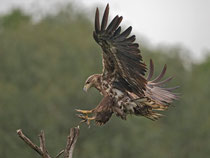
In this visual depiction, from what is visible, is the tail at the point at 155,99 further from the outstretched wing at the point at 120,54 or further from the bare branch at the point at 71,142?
the bare branch at the point at 71,142

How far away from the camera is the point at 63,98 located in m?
32.9

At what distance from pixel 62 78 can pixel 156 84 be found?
935 inches

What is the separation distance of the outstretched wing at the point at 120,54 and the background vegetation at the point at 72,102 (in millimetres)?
16793

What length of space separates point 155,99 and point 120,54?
1461 millimetres

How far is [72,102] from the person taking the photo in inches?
1297

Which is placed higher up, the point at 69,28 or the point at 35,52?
the point at 69,28

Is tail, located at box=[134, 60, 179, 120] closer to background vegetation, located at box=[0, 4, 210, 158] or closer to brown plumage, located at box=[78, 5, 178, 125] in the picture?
brown plumage, located at box=[78, 5, 178, 125]

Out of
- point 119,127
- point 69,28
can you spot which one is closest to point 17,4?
point 69,28

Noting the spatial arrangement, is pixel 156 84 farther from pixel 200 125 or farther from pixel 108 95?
pixel 200 125

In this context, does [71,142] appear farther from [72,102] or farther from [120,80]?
[72,102]

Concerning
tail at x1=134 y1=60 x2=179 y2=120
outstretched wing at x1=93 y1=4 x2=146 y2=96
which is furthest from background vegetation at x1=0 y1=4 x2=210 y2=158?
outstretched wing at x1=93 y1=4 x2=146 y2=96

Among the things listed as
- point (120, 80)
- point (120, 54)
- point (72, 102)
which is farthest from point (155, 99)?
point (72, 102)

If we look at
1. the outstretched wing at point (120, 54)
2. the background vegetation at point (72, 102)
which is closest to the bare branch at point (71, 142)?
the outstretched wing at point (120, 54)

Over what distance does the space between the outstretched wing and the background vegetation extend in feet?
55.1
